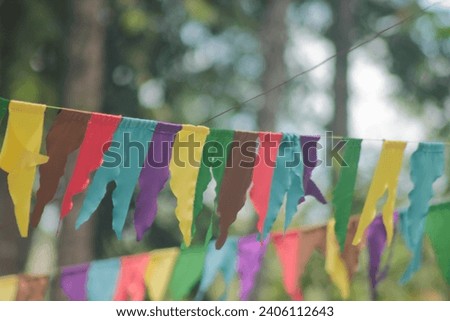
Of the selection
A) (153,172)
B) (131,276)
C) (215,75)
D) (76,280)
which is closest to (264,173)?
(153,172)

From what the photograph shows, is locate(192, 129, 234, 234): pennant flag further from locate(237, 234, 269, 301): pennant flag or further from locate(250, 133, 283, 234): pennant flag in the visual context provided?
locate(237, 234, 269, 301): pennant flag

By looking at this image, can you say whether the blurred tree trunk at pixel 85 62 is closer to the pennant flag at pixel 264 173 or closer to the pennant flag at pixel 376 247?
the pennant flag at pixel 376 247

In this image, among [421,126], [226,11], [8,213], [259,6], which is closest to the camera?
[8,213]

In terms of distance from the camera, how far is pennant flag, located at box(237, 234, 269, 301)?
5016 millimetres

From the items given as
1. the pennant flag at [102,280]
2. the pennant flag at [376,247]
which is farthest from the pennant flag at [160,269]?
the pennant flag at [376,247]

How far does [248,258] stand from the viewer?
505 cm

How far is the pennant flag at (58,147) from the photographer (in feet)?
11.2

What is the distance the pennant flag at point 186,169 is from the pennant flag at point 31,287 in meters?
1.80

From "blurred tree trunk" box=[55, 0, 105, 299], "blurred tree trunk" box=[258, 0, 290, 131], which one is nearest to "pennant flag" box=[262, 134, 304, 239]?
"blurred tree trunk" box=[55, 0, 105, 299]

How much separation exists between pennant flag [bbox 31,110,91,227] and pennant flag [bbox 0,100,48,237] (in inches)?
1.8
